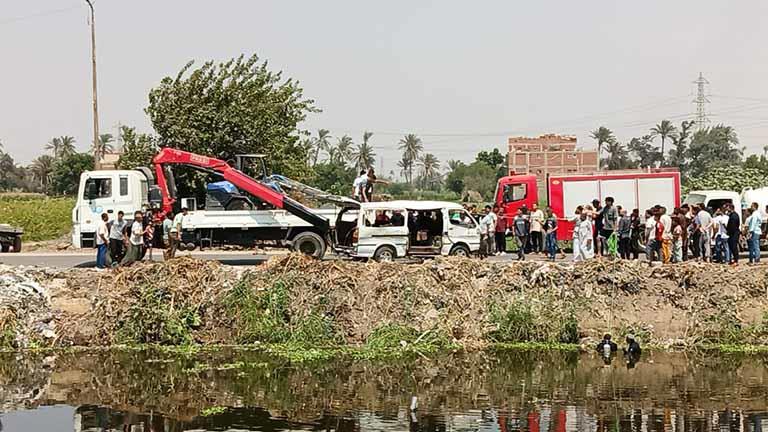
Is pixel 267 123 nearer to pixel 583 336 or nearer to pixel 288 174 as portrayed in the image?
pixel 288 174

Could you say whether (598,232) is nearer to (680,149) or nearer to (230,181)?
(230,181)

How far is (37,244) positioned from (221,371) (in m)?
24.6

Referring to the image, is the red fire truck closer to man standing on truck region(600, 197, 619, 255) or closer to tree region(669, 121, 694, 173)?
man standing on truck region(600, 197, 619, 255)

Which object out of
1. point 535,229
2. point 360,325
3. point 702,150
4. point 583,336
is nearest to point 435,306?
point 360,325

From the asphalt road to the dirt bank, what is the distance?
8564mm

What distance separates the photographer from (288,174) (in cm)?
4053

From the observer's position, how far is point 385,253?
2362cm

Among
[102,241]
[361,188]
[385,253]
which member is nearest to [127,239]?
[102,241]

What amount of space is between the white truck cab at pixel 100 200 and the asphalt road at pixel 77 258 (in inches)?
40.7

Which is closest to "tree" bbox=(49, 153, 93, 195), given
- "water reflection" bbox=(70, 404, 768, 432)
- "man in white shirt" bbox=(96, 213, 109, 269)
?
"man in white shirt" bbox=(96, 213, 109, 269)

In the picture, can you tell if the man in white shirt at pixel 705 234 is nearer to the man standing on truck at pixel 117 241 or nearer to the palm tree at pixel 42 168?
the man standing on truck at pixel 117 241

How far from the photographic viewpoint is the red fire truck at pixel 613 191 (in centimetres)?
3119

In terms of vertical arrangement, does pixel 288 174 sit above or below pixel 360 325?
above

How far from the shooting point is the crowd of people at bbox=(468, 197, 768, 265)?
74.5 ft
